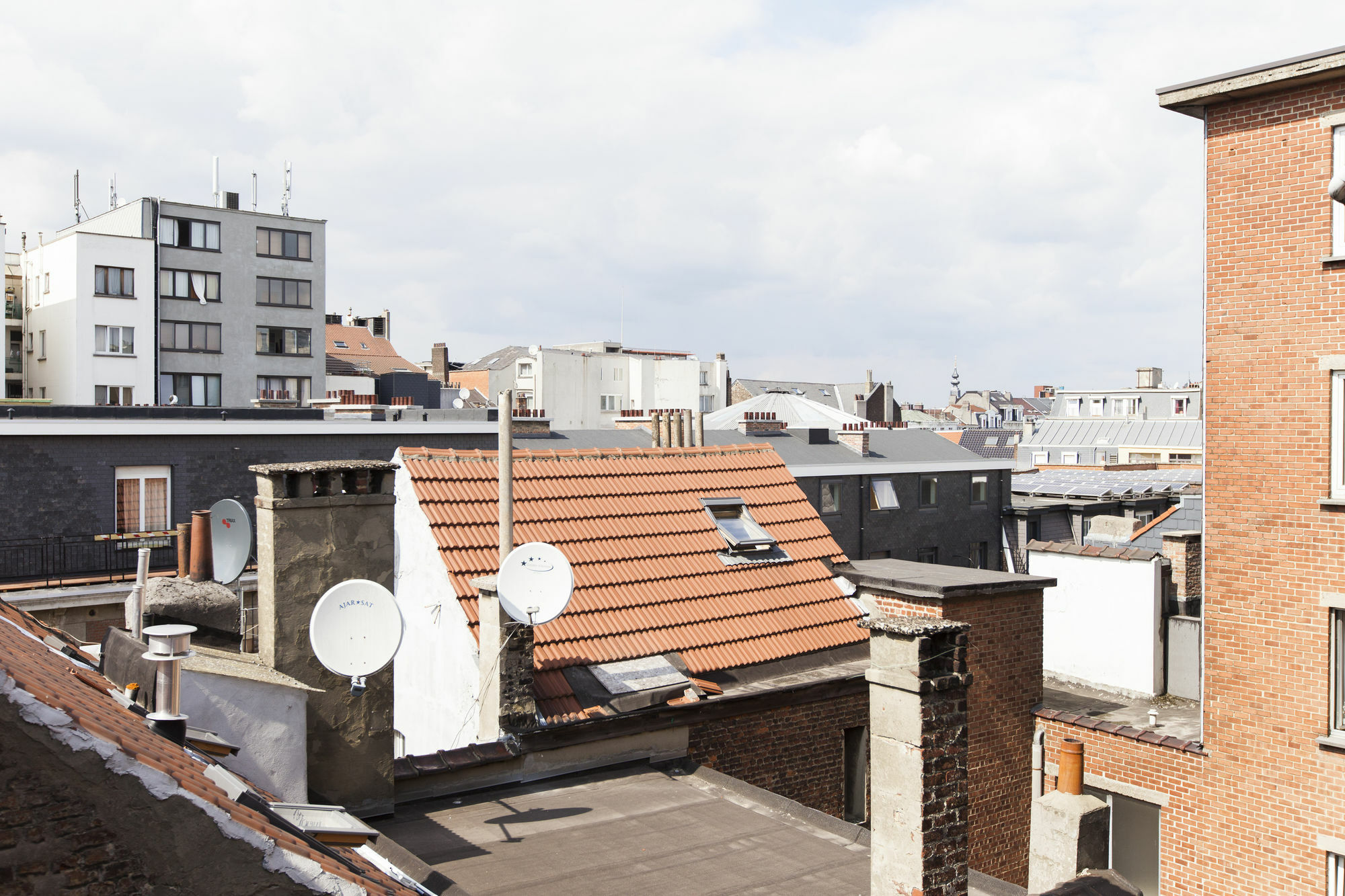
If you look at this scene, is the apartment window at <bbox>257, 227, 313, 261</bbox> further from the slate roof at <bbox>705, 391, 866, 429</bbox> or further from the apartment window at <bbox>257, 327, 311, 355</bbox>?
the slate roof at <bbox>705, 391, 866, 429</bbox>

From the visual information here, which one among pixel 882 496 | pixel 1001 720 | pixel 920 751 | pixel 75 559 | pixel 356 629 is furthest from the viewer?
pixel 882 496

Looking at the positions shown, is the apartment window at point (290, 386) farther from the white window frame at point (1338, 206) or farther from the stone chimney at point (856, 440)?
the white window frame at point (1338, 206)

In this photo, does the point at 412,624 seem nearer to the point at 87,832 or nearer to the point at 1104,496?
the point at 87,832

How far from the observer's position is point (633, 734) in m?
11.7

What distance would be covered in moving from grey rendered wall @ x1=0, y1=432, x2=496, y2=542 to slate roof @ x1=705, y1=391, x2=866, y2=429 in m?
24.7

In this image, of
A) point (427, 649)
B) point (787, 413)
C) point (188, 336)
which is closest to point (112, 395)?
point (188, 336)

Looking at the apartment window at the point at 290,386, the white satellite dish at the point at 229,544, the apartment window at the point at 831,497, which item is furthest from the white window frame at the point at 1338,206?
the apartment window at the point at 290,386

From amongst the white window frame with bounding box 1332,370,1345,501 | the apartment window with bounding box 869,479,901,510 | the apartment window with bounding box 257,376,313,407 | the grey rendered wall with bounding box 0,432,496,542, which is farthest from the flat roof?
the apartment window with bounding box 257,376,313,407

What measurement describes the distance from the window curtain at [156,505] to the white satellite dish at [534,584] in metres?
19.1

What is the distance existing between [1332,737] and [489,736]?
1053 centimetres

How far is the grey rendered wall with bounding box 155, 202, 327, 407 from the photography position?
49.4 meters

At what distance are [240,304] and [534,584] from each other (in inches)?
1819

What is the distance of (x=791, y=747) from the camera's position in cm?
1316

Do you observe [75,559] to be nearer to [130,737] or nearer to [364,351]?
[130,737]
